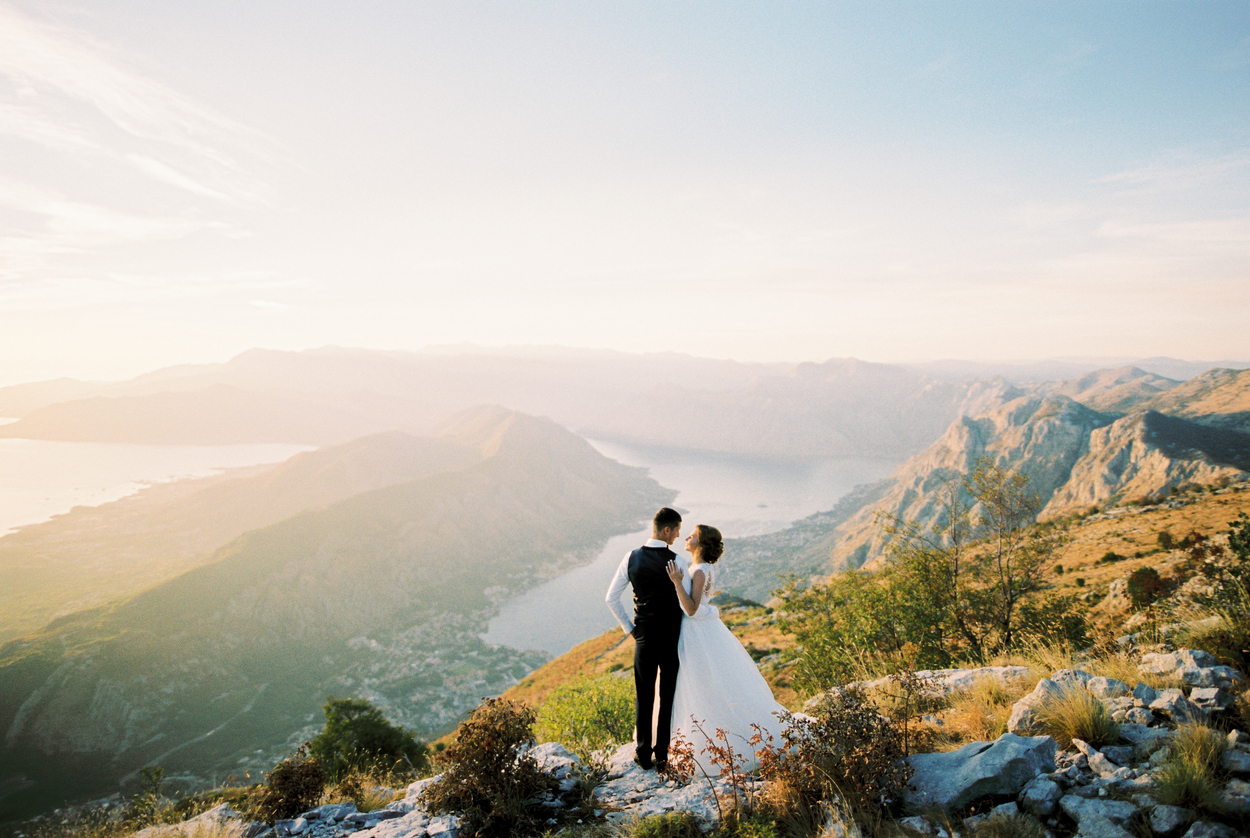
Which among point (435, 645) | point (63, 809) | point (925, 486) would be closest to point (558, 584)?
point (435, 645)

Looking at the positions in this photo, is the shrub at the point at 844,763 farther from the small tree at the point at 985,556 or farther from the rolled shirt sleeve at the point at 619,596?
the small tree at the point at 985,556

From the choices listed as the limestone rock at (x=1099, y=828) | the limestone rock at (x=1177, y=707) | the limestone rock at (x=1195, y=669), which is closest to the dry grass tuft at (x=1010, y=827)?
the limestone rock at (x=1099, y=828)

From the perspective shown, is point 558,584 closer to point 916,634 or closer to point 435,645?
point 435,645

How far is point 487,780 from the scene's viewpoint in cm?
646

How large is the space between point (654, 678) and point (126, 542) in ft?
718

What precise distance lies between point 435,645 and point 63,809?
57.9 m

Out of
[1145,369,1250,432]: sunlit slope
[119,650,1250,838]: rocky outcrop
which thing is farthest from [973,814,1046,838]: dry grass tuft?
[1145,369,1250,432]: sunlit slope

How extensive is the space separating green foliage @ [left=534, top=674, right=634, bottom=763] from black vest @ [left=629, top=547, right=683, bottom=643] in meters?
6.33

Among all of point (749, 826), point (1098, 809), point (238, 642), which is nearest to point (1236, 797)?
point (1098, 809)

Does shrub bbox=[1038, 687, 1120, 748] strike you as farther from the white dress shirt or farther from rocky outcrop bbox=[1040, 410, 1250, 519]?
rocky outcrop bbox=[1040, 410, 1250, 519]

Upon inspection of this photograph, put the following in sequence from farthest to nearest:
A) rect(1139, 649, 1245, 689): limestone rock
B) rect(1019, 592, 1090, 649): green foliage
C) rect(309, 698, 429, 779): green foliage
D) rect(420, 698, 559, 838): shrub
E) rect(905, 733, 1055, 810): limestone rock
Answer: rect(309, 698, 429, 779): green foliage, rect(1019, 592, 1090, 649): green foliage, rect(420, 698, 559, 838): shrub, rect(1139, 649, 1245, 689): limestone rock, rect(905, 733, 1055, 810): limestone rock

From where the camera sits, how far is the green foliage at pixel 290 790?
7758 mm

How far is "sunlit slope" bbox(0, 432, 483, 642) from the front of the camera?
122 meters

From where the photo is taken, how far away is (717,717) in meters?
6.50
